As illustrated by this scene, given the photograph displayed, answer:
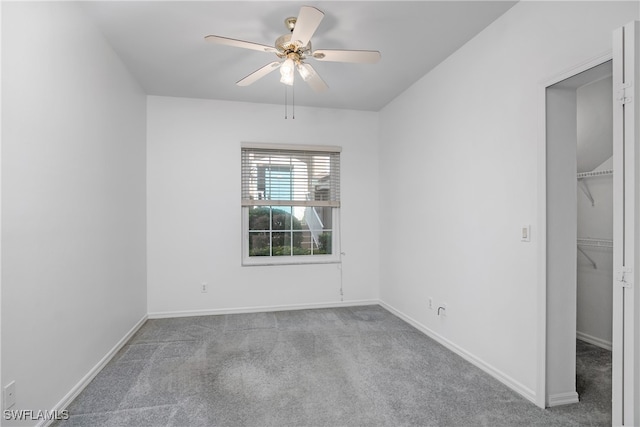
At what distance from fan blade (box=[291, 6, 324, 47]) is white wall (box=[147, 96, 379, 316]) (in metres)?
2.18

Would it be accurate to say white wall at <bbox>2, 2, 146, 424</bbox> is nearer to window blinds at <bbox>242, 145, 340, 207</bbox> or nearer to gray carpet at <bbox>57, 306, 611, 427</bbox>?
gray carpet at <bbox>57, 306, 611, 427</bbox>

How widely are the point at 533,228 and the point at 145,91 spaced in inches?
164

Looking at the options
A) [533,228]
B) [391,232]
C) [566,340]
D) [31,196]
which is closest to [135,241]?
[31,196]

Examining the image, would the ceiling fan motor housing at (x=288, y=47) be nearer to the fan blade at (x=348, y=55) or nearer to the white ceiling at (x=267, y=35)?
the fan blade at (x=348, y=55)

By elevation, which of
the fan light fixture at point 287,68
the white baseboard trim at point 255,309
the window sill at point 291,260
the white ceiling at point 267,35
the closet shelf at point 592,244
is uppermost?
the white ceiling at point 267,35

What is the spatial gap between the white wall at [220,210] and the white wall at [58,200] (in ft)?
2.93

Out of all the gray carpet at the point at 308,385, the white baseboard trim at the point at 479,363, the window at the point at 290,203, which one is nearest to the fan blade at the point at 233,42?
the window at the point at 290,203

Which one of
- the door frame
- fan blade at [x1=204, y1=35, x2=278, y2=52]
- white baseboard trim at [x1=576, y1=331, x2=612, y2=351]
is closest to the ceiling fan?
fan blade at [x1=204, y1=35, x2=278, y2=52]

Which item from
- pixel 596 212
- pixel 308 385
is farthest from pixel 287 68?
pixel 596 212

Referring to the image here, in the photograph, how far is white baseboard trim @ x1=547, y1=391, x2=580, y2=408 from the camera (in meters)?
Result: 2.11

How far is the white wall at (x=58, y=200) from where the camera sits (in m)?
1.62

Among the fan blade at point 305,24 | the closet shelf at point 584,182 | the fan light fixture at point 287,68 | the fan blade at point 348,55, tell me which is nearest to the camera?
the fan blade at point 305,24

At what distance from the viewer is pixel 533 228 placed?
2.17m

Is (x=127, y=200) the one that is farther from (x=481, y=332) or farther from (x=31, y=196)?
(x=481, y=332)
